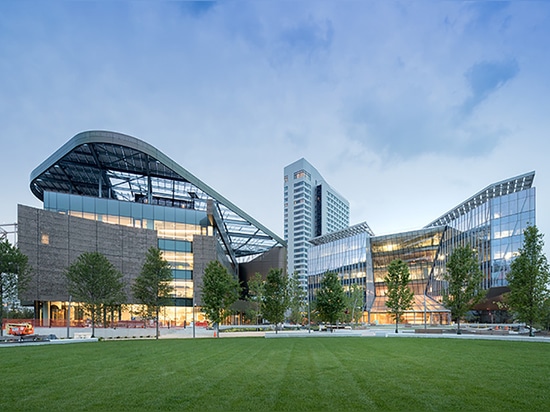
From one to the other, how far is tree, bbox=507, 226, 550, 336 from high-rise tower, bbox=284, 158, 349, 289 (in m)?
154

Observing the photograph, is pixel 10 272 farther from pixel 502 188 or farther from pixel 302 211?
pixel 302 211

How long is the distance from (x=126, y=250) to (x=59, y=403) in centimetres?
5599

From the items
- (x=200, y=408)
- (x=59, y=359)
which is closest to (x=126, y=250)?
(x=59, y=359)

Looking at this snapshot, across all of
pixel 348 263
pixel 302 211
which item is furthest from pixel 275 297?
pixel 302 211

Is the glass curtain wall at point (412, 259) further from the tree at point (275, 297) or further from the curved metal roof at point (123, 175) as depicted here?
the tree at point (275, 297)

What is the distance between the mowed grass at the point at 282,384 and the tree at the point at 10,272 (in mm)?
26087

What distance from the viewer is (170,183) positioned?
74.1 metres

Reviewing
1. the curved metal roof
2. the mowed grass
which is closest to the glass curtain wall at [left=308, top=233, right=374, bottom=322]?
the curved metal roof

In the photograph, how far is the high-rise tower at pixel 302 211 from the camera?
7470 inches

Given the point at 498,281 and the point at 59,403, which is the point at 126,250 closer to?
the point at 59,403

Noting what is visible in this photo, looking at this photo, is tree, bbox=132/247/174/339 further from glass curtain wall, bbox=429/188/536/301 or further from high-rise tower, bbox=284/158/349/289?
high-rise tower, bbox=284/158/349/289

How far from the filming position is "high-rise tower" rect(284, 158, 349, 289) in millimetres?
189750

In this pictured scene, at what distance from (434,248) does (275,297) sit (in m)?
63.0

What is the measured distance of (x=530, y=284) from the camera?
110ft
